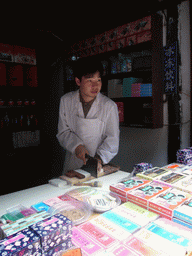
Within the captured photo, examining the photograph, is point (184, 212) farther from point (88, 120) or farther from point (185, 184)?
point (88, 120)

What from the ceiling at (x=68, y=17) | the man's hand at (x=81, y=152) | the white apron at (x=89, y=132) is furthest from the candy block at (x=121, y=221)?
the ceiling at (x=68, y=17)

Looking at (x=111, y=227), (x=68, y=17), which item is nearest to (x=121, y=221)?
(x=111, y=227)

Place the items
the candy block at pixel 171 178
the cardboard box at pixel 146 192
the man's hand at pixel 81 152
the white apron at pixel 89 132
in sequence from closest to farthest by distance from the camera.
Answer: the cardboard box at pixel 146 192 → the candy block at pixel 171 178 → the man's hand at pixel 81 152 → the white apron at pixel 89 132

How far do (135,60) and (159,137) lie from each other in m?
1.25

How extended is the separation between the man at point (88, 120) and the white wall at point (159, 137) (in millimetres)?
1181

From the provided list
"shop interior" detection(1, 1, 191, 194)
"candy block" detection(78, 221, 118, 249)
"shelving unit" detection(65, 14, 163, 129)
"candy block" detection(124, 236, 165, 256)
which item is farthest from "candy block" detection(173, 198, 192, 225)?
"shop interior" detection(1, 1, 191, 194)

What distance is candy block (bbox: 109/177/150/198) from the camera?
3.98 ft

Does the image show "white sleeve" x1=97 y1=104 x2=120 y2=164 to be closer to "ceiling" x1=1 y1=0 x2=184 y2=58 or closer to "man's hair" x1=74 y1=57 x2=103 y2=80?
"man's hair" x1=74 y1=57 x2=103 y2=80

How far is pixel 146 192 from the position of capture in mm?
1179

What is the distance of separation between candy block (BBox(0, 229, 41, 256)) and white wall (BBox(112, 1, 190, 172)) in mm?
2745

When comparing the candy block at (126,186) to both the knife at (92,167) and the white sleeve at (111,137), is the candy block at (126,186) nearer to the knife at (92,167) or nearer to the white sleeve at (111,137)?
the knife at (92,167)

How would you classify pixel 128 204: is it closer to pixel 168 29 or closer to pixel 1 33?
pixel 168 29

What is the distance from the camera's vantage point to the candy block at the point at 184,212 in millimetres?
927

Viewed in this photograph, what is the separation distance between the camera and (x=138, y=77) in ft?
10.8
